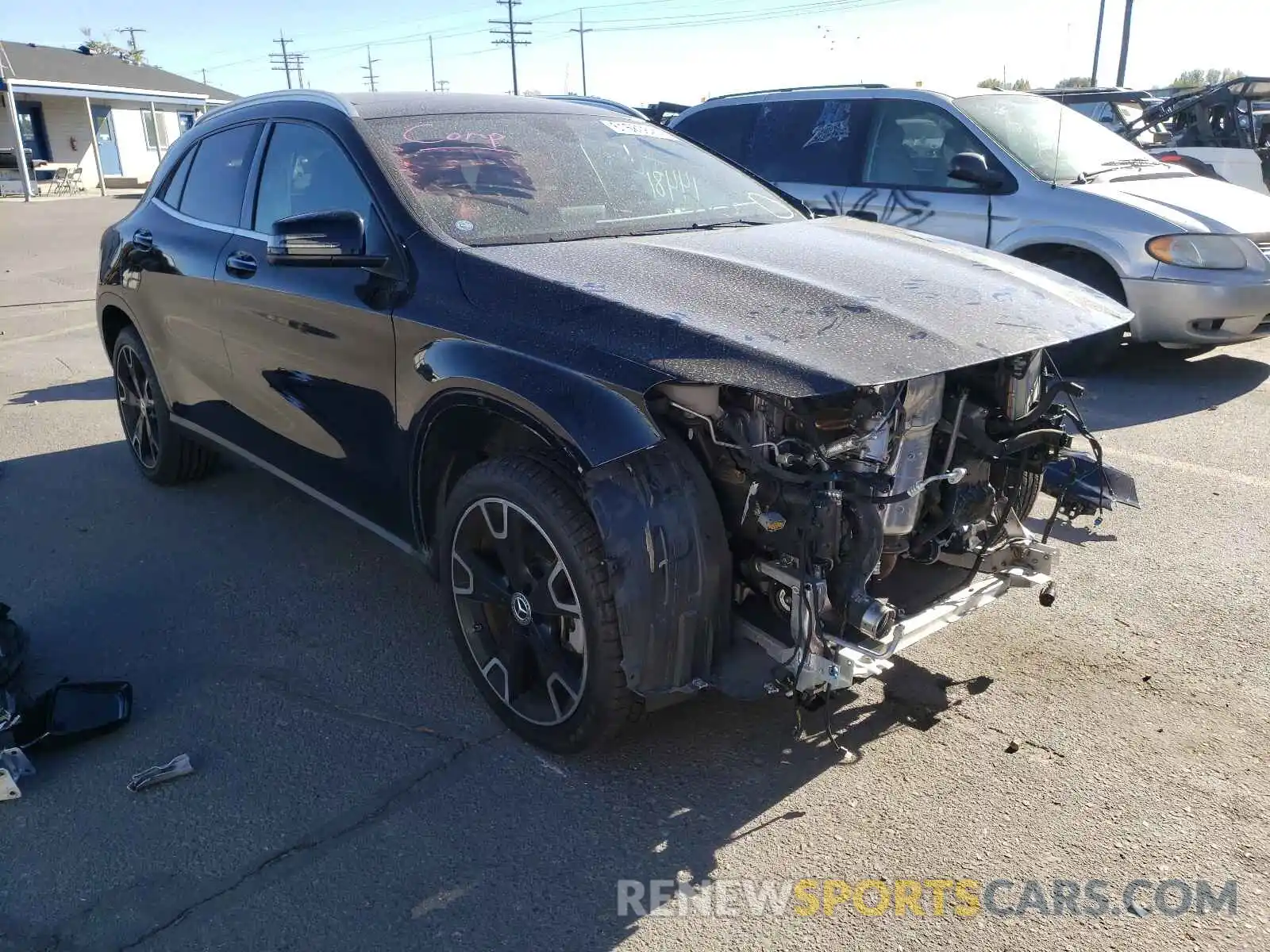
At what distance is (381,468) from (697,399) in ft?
4.53

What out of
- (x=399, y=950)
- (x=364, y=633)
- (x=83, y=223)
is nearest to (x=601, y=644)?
(x=399, y=950)

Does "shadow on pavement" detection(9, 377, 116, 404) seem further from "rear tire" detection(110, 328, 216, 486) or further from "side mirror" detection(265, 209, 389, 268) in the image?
"side mirror" detection(265, 209, 389, 268)

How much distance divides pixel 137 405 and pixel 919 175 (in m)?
5.46

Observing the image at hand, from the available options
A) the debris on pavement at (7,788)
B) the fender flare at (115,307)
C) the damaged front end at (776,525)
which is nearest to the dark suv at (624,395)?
the damaged front end at (776,525)

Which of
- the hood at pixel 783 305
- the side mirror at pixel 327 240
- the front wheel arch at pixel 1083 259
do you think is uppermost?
the side mirror at pixel 327 240

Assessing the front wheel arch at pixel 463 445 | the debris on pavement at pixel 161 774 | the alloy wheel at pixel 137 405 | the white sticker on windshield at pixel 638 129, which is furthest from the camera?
the alloy wheel at pixel 137 405

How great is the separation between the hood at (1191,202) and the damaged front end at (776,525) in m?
4.70

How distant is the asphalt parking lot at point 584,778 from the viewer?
2484 millimetres

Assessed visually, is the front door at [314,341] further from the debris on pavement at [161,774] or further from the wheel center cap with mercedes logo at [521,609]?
the debris on pavement at [161,774]

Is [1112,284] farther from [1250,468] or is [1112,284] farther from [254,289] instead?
[254,289]

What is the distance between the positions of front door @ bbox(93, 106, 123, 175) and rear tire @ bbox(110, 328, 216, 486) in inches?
1514

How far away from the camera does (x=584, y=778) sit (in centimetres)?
299

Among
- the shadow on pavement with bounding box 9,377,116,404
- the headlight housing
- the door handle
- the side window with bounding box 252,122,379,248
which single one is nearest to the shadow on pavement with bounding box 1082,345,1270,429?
the headlight housing

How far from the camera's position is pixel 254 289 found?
3963 millimetres
